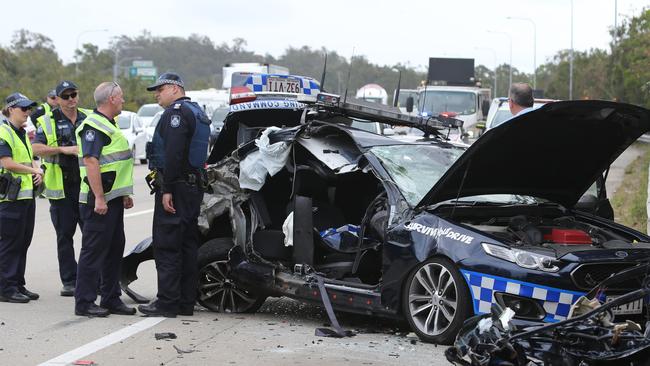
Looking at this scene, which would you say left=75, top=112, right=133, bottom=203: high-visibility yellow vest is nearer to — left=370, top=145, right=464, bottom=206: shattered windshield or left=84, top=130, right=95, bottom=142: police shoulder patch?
left=84, top=130, right=95, bottom=142: police shoulder patch

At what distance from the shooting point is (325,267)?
26.3 feet

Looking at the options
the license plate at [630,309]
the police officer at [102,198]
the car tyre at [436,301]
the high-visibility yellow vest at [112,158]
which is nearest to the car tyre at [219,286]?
the police officer at [102,198]

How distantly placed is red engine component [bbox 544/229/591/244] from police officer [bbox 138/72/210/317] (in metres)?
2.84

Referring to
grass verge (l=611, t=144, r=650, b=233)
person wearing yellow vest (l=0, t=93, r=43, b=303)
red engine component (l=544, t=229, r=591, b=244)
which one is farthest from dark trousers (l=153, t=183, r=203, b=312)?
grass verge (l=611, t=144, r=650, b=233)

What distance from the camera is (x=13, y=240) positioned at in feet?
29.7

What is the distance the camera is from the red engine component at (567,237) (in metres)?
7.20

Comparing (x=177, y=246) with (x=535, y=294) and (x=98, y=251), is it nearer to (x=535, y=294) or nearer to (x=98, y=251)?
(x=98, y=251)

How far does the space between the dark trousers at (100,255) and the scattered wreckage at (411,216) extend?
264 mm

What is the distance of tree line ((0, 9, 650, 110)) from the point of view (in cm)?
4119

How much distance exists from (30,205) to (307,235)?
2868mm

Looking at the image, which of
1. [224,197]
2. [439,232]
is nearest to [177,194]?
[224,197]

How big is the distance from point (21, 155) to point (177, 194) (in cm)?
206

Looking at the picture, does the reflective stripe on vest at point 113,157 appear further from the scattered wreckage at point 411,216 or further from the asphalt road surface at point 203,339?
the asphalt road surface at point 203,339

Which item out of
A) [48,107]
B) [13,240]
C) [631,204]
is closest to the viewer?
[13,240]
